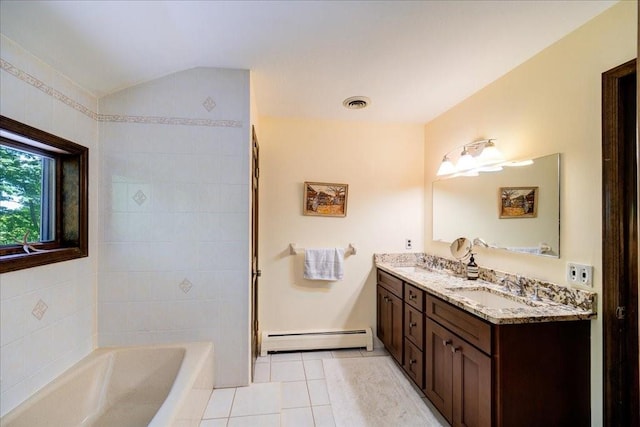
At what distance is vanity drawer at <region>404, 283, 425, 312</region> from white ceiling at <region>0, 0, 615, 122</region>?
1.55 metres

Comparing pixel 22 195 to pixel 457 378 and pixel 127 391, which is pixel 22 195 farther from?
pixel 457 378

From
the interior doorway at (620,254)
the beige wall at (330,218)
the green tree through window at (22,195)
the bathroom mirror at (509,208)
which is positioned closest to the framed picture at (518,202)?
the bathroom mirror at (509,208)

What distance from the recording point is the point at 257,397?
1.80 meters

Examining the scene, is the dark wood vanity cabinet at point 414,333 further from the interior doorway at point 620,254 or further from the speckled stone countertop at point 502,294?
the interior doorway at point 620,254

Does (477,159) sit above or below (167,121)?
below

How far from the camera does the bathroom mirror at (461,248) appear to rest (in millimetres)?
2320

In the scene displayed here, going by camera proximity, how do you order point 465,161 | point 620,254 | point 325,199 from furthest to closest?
point 325,199 → point 465,161 → point 620,254

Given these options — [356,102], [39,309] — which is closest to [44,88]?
[39,309]

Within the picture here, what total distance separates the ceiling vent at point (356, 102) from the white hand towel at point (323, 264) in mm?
1345

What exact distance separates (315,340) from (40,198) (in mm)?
2323

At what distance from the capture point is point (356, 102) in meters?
2.47

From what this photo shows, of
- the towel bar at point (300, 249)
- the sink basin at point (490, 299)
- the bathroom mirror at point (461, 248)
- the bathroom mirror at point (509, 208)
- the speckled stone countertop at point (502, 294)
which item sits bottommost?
the sink basin at point (490, 299)

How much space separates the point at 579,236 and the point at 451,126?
4.74ft

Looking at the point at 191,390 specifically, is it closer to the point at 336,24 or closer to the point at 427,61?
the point at 336,24
